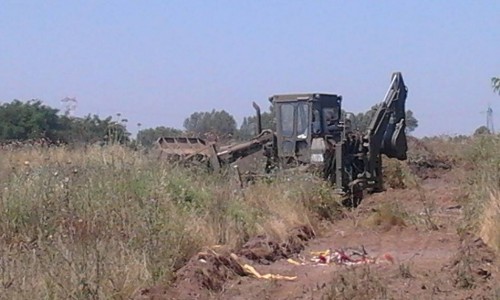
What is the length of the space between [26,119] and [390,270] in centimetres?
3326

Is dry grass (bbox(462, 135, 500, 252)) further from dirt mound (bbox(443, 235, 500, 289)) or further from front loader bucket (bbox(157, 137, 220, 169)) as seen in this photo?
front loader bucket (bbox(157, 137, 220, 169))

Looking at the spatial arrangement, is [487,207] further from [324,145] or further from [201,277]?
[324,145]

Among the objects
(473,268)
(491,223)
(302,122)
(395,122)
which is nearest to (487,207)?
(491,223)

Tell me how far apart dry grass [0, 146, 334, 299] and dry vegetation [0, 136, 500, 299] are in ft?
0.05

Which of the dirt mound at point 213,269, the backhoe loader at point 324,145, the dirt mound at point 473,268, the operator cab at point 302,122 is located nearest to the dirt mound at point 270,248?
the dirt mound at point 213,269

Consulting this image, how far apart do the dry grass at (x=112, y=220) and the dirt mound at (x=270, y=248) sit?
222 mm

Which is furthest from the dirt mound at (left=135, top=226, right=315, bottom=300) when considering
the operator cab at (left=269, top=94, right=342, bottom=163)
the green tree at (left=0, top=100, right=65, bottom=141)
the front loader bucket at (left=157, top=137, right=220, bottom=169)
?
the green tree at (left=0, top=100, right=65, bottom=141)

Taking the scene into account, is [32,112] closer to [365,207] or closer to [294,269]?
[365,207]

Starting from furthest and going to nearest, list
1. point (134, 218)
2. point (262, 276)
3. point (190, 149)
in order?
point (190, 149) → point (262, 276) → point (134, 218)

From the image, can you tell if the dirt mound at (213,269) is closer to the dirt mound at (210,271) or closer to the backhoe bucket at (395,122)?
the dirt mound at (210,271)

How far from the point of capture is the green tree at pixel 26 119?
39.2 metres

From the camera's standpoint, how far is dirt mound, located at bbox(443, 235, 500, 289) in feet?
30.7

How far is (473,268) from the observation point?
983 centimetres

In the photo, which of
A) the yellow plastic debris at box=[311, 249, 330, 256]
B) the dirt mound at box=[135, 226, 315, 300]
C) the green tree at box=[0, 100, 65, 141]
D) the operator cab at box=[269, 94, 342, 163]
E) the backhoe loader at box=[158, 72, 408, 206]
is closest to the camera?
the dirt mound at box=[135, 226, 315, 300]
